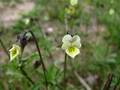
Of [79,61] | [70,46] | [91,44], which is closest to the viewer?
[70,46]

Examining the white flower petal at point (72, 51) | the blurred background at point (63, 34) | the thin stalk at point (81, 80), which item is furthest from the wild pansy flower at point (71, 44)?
the thin stalk at point (81, 80)

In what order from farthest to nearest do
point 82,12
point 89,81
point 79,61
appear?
point 82,12
point 79,61
point 89,81

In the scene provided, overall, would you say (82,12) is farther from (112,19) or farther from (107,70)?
(107,70)

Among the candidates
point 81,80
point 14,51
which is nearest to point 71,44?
point 14,51

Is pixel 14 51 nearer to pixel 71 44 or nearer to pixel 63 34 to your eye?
pixel 71 44

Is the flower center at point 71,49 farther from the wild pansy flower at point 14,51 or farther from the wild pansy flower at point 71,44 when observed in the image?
the wild pansy flower at point 14,51

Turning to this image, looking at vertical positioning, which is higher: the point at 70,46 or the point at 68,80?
the point at 70,46

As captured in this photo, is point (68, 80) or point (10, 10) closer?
point (68, 80)

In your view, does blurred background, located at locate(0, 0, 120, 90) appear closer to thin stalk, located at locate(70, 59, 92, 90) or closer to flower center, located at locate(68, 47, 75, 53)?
thin stalk, located at locate(70, 59, 92, 90)

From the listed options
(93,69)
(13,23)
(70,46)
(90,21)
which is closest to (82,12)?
(90,21)
